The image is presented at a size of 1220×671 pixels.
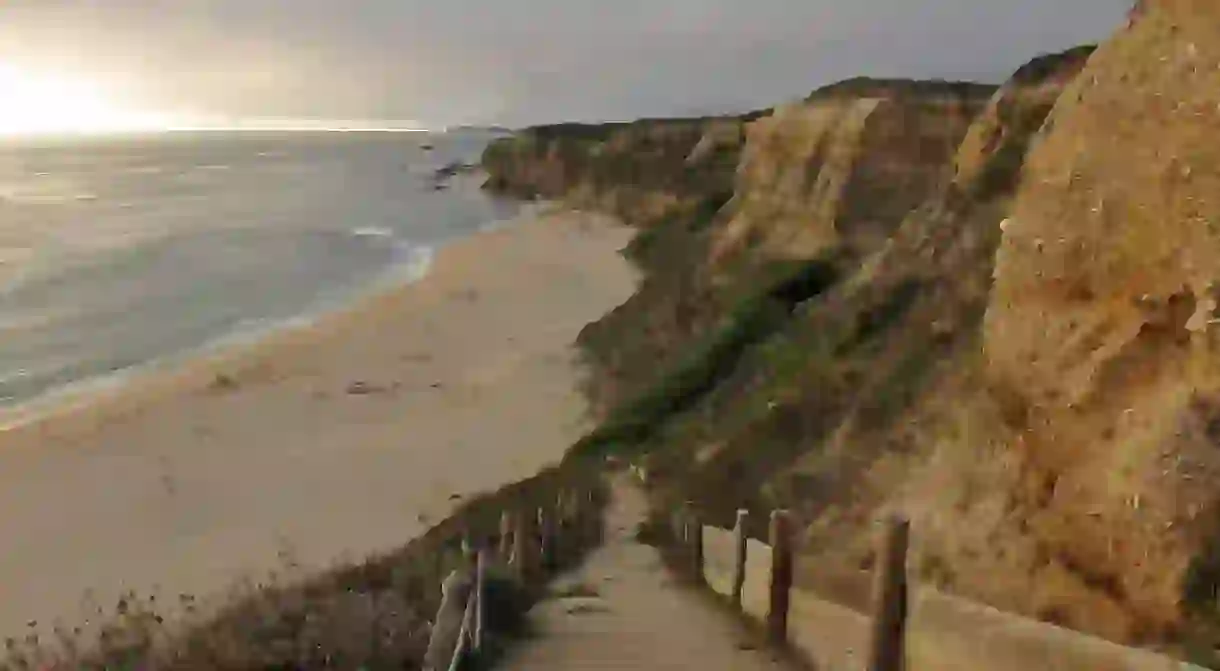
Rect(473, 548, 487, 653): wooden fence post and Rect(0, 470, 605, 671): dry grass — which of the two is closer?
Rect(473, 548, 487, 653): wooden fence post

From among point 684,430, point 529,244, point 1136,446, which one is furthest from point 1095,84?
point 529,244

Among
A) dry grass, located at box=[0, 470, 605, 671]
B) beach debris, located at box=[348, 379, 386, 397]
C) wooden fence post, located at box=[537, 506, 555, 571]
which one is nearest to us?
dry grass, located at box=[0, 470, 605, 671]

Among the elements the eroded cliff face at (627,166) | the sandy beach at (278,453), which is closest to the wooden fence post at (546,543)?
the sandy beach at (278,453)

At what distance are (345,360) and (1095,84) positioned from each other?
80.9ft

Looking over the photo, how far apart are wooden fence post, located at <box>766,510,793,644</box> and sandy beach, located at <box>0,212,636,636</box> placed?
935 cm

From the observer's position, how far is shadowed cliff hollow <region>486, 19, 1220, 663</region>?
6.29 meters

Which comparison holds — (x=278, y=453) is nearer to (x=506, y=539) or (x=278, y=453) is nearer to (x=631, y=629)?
(x=506, y=539)

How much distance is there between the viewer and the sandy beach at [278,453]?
1598cm

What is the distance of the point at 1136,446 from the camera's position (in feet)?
20.7

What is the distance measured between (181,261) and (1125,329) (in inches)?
2159

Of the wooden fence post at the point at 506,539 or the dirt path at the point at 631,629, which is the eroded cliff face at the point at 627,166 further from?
the dirt path at the point at 631,629

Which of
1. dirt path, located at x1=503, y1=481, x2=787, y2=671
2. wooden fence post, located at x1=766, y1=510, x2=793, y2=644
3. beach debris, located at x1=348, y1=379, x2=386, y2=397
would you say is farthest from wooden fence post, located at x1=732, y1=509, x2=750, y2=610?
beach debris, located at x1=348, y1=379, x2=386, y2=397

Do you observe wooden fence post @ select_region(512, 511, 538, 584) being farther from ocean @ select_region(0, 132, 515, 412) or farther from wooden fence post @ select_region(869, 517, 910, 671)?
ocean @ select_region(0, 132, 515, 412)

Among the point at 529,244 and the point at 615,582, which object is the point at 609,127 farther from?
the point at 615,582
